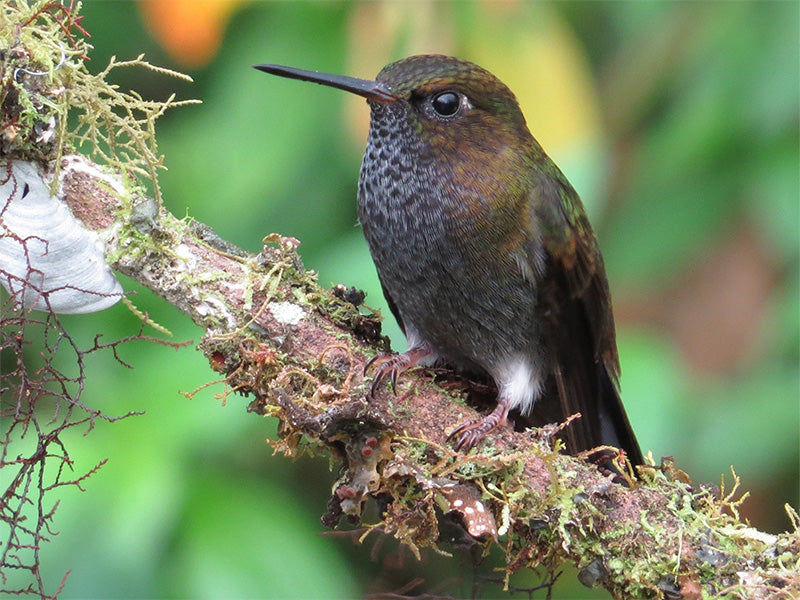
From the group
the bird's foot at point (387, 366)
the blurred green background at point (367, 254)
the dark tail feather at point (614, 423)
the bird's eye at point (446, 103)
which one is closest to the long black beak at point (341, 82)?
the bird's eye at point (446, 103)

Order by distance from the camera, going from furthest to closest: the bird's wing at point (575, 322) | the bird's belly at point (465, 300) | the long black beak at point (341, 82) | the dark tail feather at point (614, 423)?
the dark tail feather at point (614, 423) → the bird's wing at point (575, 322) → the bird's belly at point (465, 300) → the long black beak at point (341, 82)

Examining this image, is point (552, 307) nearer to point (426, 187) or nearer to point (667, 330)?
point (426, 187)

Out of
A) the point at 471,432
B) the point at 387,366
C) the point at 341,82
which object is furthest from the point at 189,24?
the point at 471,432

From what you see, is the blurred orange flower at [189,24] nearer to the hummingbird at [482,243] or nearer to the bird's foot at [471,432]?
the hummingbird at [482,243]

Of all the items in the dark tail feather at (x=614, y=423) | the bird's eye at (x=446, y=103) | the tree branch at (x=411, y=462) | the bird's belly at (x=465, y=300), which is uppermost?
the bird's eye at (x=446, y=103)

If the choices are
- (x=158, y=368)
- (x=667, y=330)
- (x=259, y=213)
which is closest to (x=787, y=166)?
(x=667, y=330)

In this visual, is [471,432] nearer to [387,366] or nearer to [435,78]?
[387,366]

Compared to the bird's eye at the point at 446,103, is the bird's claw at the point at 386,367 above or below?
below
